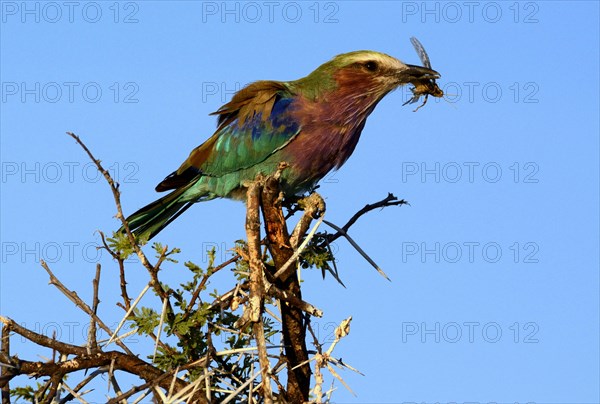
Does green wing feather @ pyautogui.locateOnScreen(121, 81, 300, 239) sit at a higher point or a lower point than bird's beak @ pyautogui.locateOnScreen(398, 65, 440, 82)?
lower

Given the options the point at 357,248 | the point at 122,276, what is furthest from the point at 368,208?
the point at 122,276

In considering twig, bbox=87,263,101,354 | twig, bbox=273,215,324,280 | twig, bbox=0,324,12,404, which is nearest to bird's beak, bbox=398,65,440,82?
twig, bbox=273,215,324,280

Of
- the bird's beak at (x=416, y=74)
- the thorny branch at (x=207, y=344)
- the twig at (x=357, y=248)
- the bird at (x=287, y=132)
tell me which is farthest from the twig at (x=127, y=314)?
the bird's beak at (x=416, y=74)

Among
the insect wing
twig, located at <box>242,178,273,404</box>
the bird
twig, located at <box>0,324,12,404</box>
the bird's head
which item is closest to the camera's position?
twig, located at <box>242,178,273,404</box>

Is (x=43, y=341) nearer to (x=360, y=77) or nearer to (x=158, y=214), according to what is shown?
(x=158, y=214)

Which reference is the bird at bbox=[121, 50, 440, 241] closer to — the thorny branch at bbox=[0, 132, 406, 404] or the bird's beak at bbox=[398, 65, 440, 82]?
the bird's beak at bbox=[398, 65, 440, 82]

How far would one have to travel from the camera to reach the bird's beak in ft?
21.6

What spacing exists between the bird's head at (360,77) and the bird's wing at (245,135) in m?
0.26

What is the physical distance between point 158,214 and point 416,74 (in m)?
2.22

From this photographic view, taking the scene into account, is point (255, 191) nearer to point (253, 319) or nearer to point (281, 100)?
point (253, 319)

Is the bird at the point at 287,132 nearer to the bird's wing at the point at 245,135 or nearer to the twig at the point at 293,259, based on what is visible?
the bird's wing at the point at 245,135

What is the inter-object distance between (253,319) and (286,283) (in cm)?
76

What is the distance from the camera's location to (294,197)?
6.27 metres

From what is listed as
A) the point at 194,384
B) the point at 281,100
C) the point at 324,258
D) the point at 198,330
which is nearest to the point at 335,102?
the point at 281,100
